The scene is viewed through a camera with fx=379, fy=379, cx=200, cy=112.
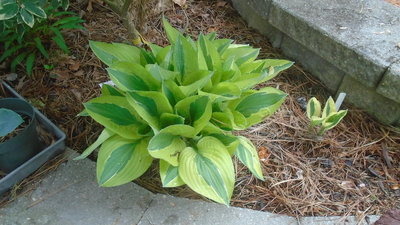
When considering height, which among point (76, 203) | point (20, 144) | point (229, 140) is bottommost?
point (76, 203)

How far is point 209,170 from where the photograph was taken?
1315 mm

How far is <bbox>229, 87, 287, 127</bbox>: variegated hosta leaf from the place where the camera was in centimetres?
146

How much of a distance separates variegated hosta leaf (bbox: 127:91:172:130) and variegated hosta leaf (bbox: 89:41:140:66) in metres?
0.28

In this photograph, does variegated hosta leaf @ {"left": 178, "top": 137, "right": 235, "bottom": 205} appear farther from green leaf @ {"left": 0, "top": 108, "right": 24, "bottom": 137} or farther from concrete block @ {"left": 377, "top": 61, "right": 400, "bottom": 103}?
concrete block @ {"left": 377, "top": 61, "right": 400, "bottom": 103}

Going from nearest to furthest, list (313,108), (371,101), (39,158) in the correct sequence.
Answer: (39,158) < (313,108) < (371,101)

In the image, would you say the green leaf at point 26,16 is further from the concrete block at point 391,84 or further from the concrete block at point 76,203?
the concrete block at point 391,84

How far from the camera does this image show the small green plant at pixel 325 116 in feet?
5.25

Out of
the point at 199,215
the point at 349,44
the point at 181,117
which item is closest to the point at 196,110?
the point at 181,117

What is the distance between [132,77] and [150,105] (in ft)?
0.45

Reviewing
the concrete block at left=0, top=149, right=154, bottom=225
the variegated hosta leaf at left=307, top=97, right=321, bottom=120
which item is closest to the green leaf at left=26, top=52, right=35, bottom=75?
the concrete block at left=0, top=149, right=154, bottom=225

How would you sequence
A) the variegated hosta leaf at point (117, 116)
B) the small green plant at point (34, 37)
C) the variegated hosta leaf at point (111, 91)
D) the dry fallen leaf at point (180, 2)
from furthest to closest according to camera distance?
the dry fallen leaf at point (180, 2) → the small green plant at point (34, 37) → the variegated hosta leaf at point (111, 91) → the variegated hosta leaf at point (117, 116)

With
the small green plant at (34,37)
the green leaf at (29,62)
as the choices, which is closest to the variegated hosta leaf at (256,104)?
the small green plant at (34,37)

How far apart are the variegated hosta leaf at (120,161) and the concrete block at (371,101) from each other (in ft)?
3.36

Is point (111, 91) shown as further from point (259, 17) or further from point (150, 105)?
point (259, 17)
